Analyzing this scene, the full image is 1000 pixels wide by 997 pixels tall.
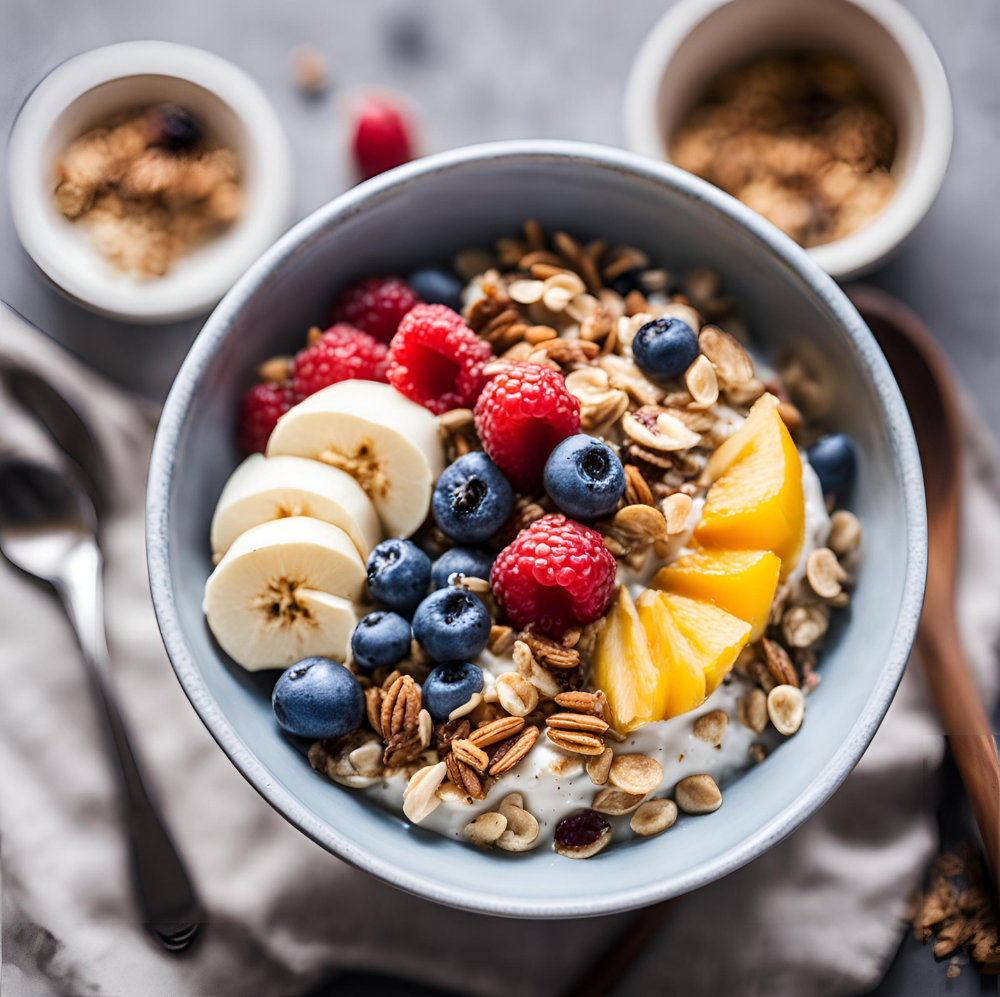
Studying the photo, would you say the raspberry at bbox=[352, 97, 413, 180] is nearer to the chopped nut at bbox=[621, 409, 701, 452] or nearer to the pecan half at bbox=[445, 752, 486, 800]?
the chopped nut at bbox=[621, 409, 701, 452]

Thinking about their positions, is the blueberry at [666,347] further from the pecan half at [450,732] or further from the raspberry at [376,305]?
the pecan half at [450,732]

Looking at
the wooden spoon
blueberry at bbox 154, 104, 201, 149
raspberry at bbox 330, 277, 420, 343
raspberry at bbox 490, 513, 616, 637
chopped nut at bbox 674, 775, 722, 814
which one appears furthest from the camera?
blueberry at bbox 154, 104, 201, 149

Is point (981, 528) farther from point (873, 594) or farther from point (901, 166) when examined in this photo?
point (901, 166)

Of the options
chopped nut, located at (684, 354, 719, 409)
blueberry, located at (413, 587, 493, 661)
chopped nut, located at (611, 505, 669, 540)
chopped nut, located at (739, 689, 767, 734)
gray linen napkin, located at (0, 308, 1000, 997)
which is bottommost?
gray linen napkin, located at (0, 308, 1000, 997)

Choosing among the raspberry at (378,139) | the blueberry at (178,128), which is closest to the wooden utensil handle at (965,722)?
the raspberry at (378,139)

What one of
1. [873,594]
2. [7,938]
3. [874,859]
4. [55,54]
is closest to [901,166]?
[873,594]

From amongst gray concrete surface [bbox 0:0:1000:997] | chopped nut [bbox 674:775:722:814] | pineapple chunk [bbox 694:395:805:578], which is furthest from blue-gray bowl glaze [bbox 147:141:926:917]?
gray concrete surface [bbox 0:0:1000:997]

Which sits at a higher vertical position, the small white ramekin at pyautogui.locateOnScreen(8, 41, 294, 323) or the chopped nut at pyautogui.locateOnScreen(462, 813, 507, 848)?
the small white ramekin at pyautogui.locateOnScreen(8, 41, 294, 323)

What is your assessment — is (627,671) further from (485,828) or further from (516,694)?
(485,828)
